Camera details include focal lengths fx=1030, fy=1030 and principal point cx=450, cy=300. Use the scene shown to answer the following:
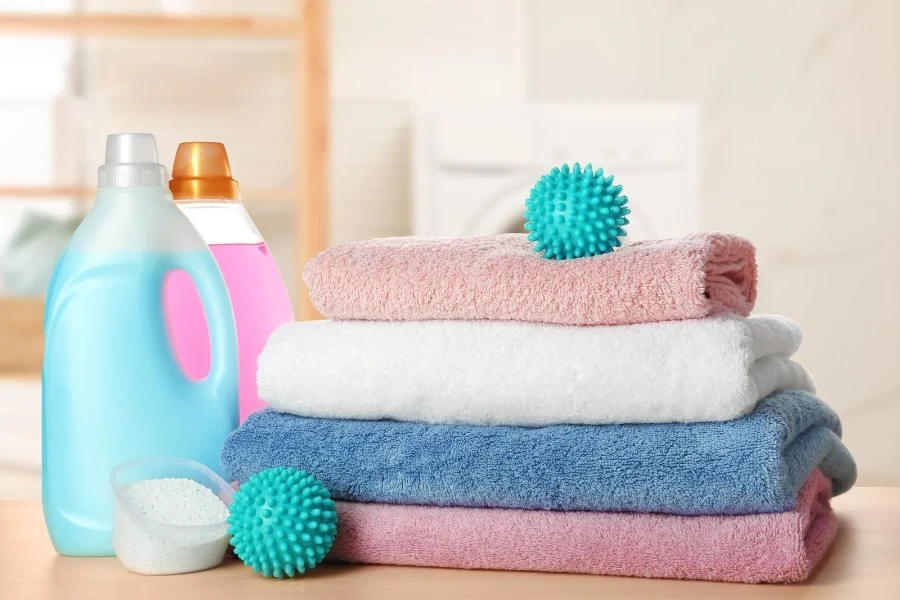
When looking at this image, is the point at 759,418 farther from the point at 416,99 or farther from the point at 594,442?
the point at 416,99

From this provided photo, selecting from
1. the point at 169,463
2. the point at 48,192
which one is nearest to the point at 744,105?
the point at 48,192

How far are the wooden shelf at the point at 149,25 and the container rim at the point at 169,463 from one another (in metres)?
2.10

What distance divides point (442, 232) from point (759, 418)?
2018 mm

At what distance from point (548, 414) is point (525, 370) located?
0.03 metres

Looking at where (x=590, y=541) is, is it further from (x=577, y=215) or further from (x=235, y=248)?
(x=235, y=248)

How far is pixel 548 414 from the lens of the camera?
1.86 feet

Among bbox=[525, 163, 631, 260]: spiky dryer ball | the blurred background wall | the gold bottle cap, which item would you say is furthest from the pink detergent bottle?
the blurred background wall

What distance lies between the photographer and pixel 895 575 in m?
0.56

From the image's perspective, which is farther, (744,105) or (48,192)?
(744,105)

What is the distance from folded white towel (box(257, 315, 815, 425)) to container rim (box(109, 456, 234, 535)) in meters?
0.06

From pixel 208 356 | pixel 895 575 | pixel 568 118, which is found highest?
pixel 568 118

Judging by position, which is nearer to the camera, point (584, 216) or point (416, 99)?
point (584, 216)

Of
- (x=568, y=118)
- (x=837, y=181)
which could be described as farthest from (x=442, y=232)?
(x=837, y=181)

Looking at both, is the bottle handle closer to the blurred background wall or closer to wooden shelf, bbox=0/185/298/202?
wooden shelf, bbox=0/185/298/202
